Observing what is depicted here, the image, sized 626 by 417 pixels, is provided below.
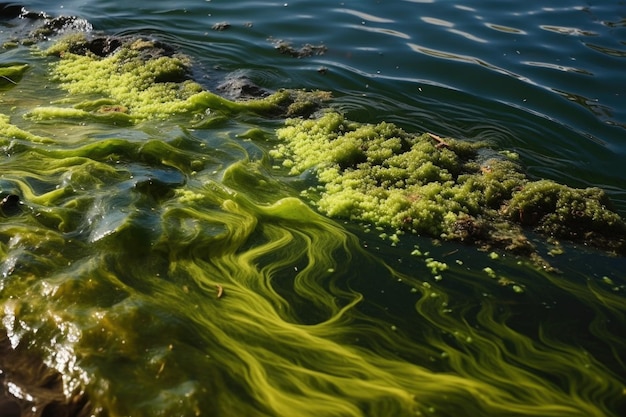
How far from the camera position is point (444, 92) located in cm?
550

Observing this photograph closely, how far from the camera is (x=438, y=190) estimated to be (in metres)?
3.77

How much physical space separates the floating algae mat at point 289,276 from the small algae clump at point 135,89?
5.1 inches

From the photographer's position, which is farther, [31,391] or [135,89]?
[135,89]

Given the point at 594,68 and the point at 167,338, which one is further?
the point at 594,68

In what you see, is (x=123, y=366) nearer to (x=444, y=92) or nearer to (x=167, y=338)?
(x=167, y=338)

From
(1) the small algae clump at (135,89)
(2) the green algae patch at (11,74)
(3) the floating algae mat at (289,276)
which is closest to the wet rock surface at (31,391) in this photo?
(3) the floating algae mat at (289,276)

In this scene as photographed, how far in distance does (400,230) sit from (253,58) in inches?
127

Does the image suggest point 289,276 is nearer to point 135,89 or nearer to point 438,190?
point 438,190

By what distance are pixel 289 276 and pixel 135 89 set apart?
9.16 ft

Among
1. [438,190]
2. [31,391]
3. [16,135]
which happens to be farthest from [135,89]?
[31,391]

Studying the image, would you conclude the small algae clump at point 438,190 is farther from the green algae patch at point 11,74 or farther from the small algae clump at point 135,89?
the green algae patch at point 11,74

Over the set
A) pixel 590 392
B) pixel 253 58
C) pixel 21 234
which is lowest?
pixel 590 392

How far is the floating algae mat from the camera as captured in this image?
2404 mm

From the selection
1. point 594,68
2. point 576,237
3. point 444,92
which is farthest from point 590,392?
point 594,68
